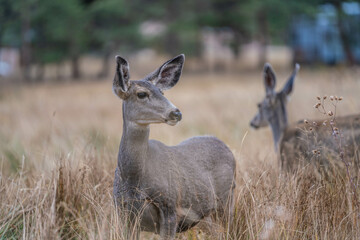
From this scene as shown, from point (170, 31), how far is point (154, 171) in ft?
88.3

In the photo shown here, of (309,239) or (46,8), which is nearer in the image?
(309,239)

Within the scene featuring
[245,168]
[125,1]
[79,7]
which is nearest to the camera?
[245,168]

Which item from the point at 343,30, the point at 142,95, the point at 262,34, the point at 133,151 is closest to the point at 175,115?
the point at 142,95

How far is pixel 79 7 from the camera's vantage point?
25.9 meters

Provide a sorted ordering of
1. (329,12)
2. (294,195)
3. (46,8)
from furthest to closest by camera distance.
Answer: (329,12), (46,8), (294,195)

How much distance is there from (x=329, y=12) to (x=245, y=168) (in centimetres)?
2107

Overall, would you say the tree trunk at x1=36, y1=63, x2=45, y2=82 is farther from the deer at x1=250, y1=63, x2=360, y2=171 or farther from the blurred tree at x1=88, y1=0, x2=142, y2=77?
the deer at x1=250, y1=63, x2=360, y2=171

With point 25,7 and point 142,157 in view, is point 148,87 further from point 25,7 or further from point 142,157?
point 25,7

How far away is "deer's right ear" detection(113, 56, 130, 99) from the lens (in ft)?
11.2

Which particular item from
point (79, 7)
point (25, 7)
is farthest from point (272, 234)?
point (79, 7)

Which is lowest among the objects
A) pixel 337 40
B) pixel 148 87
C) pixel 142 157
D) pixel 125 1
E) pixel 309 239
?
pixel 309 239

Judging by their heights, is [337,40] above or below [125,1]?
below

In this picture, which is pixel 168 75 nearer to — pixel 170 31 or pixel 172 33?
pixel 170 31

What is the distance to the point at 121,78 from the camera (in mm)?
3443
